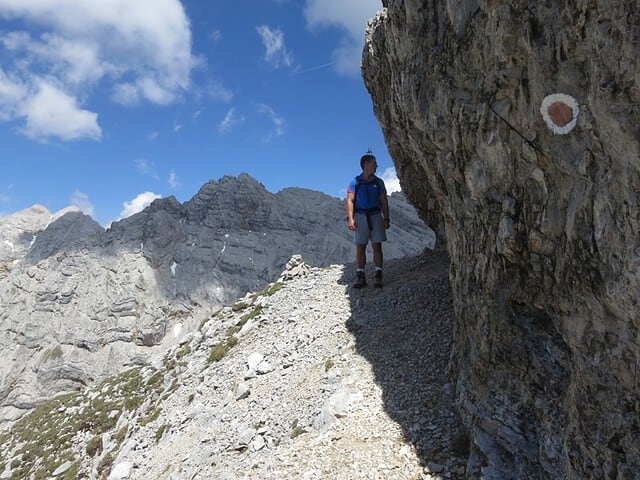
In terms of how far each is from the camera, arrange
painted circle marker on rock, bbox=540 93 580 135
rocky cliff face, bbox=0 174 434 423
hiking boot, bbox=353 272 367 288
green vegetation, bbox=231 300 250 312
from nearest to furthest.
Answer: painted circle marker on rock, bbox=540 93 580 135
hiking boot, bbox=353 272 367 288
green vegetation, bbox=231 300 250 312
rocky cliff face, bbox=0 174 434 423

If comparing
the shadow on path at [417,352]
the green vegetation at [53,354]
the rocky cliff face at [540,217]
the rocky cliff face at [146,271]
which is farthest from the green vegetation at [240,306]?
the green vegetation at [53,354]

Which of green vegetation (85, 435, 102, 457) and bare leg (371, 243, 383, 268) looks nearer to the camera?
bare leg (371, 243, 383, 268)

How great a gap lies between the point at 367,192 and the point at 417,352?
610 centimetres

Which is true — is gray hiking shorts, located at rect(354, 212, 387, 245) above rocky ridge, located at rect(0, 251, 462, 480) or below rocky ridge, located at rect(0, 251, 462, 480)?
above

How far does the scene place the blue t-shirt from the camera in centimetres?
1526

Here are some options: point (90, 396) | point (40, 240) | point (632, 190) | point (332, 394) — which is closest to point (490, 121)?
point (632, 190)

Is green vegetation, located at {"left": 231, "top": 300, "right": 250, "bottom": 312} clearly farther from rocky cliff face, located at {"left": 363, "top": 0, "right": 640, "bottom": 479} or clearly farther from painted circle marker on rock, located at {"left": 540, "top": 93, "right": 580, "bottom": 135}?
painted circle marker on rock, located at {"left": 540, "top": 93, "right": 580, "bottom": 135}

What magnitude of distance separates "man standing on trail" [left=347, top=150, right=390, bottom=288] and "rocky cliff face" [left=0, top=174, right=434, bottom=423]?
69250 millimetres

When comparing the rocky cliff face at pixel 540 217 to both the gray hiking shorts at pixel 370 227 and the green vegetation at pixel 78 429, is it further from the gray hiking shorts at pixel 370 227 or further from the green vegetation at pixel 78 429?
the green vegetation at pixel 78 429

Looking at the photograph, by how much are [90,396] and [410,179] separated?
81.8ft

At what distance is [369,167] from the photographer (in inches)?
588

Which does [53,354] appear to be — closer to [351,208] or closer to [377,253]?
[377,253]

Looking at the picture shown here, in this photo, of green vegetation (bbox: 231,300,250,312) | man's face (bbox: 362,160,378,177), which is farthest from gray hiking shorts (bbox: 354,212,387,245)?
green vegetation (bbox: 231,300,250,312)

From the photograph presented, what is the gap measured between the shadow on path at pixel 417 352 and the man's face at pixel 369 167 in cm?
428
